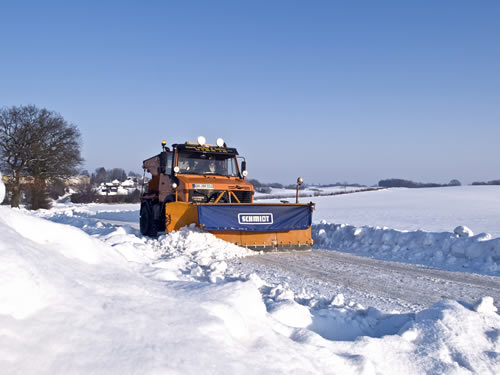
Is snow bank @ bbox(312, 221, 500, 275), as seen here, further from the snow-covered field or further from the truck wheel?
the truck wheel

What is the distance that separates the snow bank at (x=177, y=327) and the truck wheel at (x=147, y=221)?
7.56 meters

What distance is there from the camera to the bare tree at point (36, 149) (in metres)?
29.8

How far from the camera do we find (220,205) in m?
8.64

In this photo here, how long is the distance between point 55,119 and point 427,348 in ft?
112

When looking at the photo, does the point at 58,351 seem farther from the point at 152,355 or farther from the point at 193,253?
the point at 193,253

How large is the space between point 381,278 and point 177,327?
4.61m

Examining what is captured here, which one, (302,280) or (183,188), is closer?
(302,280)

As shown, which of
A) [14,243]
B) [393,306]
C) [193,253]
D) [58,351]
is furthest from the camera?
[193,253]

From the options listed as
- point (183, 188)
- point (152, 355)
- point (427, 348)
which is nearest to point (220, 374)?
point (152, 355)

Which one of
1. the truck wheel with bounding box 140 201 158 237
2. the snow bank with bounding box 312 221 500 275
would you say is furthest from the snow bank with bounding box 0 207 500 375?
the truck wheel with bounding box 140 201 158 237

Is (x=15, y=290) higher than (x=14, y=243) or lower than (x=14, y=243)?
lower

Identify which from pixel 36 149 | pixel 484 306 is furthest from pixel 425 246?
pixel 36 149

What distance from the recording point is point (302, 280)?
5.98 metres

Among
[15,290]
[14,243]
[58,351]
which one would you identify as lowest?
[58,351]
